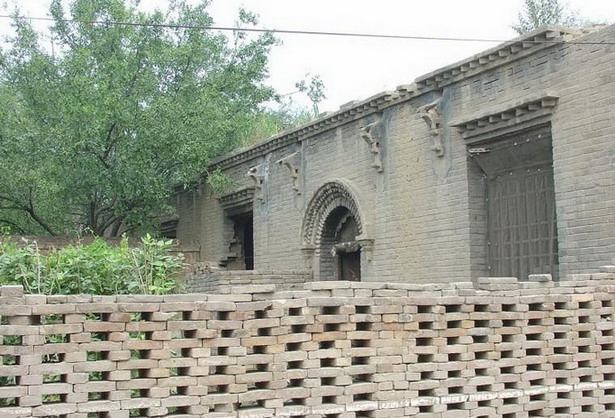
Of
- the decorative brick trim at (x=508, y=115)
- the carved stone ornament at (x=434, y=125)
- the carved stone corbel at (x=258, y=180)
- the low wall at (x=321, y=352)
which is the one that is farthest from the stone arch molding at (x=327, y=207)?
the low wall at (x=321, y=352)

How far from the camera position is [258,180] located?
1802cm

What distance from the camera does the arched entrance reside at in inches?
616

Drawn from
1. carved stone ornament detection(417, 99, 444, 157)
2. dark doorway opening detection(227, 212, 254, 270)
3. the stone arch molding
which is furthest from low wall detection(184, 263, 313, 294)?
carved stone ornament detection(417, 99, 444, 157)

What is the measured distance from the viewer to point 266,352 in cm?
616

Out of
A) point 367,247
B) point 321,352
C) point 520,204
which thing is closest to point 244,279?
point 367,247

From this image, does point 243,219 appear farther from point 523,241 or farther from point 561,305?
point 561,305

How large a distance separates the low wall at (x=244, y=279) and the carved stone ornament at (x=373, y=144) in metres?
2.99

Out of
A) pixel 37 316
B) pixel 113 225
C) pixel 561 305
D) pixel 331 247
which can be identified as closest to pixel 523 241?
pixel 561 305

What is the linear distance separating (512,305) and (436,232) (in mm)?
5082

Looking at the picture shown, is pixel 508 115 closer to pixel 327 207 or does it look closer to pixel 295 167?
pixel 327 207

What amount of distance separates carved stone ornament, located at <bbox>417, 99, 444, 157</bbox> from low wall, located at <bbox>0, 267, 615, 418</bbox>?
4694mm

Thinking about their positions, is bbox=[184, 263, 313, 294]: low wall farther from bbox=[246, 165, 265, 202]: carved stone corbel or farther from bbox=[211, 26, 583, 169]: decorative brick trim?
bbox=[211, 26, 583, 169]: decorative brick trim

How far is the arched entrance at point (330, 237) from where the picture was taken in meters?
15.7

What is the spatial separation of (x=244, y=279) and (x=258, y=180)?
11.3ft
